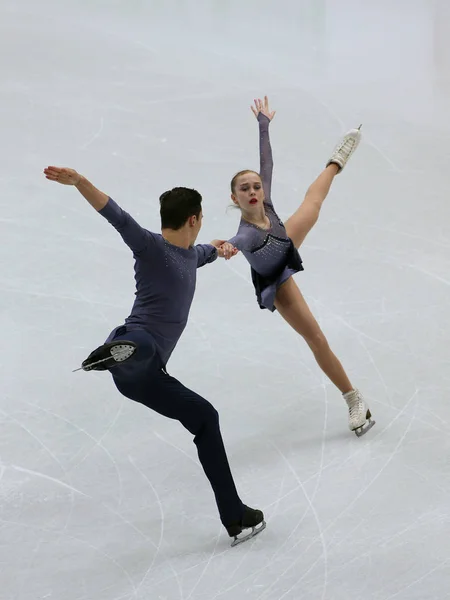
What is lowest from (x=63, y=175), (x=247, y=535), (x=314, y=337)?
(x=247, y=535)

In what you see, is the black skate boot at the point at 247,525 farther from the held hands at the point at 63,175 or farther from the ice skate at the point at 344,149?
the ice skate at the point at 344,149

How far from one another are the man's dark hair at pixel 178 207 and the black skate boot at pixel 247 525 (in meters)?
1.16

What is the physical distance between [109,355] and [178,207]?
660mm

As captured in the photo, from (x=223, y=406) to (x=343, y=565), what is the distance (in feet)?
4.70

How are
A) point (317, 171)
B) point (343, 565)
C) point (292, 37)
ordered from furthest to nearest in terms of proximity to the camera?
point (292, 37)
point (317, 171)
point (343, 565)

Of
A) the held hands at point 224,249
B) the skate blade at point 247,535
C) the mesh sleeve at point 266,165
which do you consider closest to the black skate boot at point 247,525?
the skate blade at point 247,535

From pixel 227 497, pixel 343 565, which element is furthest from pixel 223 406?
pixel 343 565

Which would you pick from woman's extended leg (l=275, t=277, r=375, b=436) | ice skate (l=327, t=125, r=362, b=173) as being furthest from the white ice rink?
ice skate (l=327, t=125, r=362, b=173)

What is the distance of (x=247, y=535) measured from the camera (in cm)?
374

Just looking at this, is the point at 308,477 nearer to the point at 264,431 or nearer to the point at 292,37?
the point at 264,431

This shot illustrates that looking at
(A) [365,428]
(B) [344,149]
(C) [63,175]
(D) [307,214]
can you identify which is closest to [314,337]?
(A) [365,428]

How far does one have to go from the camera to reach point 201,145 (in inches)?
297

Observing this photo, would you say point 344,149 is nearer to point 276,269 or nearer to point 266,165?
point 266,165

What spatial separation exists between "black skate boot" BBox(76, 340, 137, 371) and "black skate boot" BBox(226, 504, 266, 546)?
2.61ft
